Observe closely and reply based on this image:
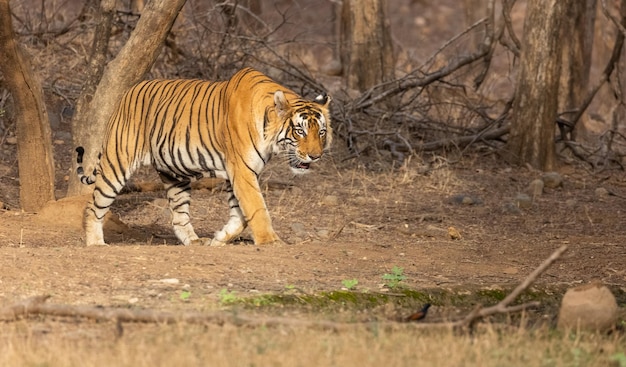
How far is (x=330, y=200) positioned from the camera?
1228cm

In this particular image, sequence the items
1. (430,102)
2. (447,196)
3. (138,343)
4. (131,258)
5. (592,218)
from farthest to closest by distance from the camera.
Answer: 1. (430,102)
2. (447,196)
3. (592,218)
4. (131,258)
5. (138,343)

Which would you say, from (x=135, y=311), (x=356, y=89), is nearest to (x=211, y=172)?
(x=135, y=311)

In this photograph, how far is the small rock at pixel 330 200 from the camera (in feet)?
40.2

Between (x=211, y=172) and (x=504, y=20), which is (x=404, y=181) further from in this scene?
(x=211, y=172)

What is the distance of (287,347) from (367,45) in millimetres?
11202

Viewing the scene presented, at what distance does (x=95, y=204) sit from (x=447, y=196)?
4747mm

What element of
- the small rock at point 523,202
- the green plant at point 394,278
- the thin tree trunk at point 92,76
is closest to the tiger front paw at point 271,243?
the green plant at point 394,278

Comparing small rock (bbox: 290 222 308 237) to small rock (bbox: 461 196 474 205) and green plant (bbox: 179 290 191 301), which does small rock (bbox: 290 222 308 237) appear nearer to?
small rock (bbox: 461 196 474 205)

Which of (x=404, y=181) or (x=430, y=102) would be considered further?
(x=430, y=102)

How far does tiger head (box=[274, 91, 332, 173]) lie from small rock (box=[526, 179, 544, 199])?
4784mm

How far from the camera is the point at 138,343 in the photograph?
223 inches

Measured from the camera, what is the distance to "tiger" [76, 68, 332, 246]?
894 centimetres

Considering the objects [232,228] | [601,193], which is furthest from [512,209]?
[232,228]

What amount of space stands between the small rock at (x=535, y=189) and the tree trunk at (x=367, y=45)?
3.58 m
